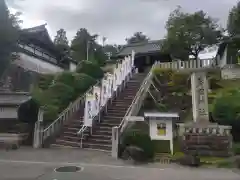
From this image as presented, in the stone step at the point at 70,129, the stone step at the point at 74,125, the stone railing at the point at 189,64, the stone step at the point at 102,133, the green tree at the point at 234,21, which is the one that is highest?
the green tree at the point at 234,21

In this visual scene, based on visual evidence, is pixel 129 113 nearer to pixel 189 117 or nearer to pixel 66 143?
pixel 189 117

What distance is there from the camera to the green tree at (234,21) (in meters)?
21.5

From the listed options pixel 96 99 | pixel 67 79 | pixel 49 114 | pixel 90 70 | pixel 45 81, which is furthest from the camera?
pixel 45 81

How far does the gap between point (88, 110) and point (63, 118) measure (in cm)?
222

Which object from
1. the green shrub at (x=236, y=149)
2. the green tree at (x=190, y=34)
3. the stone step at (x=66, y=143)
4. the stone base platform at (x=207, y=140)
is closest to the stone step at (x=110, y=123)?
the stone step at (x=66, y=143)

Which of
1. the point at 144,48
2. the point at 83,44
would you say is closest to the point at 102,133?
the point at 144,48

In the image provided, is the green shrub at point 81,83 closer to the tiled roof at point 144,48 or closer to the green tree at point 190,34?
the green tree at point 190,34

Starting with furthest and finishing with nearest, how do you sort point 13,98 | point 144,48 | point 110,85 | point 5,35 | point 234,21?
point 144,48 < point 234,21 < point 13,98 < point 5,35 < point 110,85

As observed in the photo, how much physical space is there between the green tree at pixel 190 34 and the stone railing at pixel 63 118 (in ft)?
36.4

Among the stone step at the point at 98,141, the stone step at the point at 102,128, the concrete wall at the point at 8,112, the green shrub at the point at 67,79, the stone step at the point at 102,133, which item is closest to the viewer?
the stone step at the point at 98,141

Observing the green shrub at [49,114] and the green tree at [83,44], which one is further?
the green tree at [83,44]

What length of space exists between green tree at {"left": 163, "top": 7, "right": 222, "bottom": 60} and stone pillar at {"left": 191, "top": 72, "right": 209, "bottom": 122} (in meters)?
12.5

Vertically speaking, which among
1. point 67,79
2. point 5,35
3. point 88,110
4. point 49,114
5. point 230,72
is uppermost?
point 5,35

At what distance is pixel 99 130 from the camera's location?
45.8 ft
